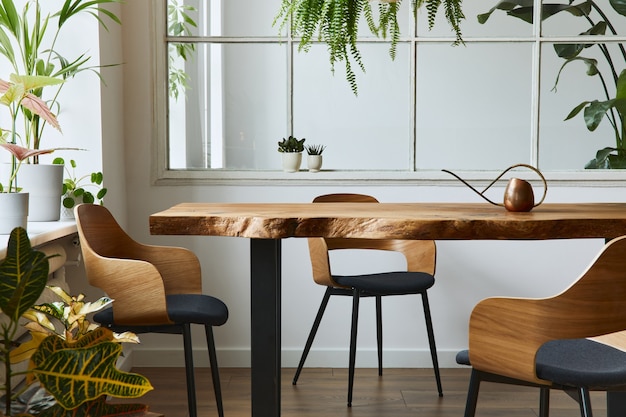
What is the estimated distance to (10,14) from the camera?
9.71 feet

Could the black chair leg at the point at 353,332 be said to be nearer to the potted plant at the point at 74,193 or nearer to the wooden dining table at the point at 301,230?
the wooden dining table at the point at 301,230

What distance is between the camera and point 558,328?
194cm

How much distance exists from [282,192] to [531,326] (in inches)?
87.0

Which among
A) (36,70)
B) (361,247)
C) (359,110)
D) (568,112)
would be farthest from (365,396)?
(36,70)

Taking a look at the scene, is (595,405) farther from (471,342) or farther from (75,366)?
(75,366)

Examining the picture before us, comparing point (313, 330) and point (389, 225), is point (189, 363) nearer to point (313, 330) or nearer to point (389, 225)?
point (389, 225)

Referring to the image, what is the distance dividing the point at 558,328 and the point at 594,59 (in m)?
2.48

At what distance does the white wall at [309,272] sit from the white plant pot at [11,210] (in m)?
1.31

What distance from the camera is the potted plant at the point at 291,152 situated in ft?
13.0

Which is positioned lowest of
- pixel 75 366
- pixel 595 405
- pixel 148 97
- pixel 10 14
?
pixel 595 405

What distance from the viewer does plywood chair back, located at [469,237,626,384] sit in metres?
1.94

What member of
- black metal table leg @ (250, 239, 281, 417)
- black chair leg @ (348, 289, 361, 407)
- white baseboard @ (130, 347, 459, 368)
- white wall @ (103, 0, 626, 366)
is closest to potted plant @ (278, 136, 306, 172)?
white wall @ (103, 0, 626, 366)

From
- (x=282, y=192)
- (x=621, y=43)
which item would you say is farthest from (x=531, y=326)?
(x=621, y=43)

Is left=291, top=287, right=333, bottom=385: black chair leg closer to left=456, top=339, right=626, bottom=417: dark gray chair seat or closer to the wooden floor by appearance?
the wooden floor
